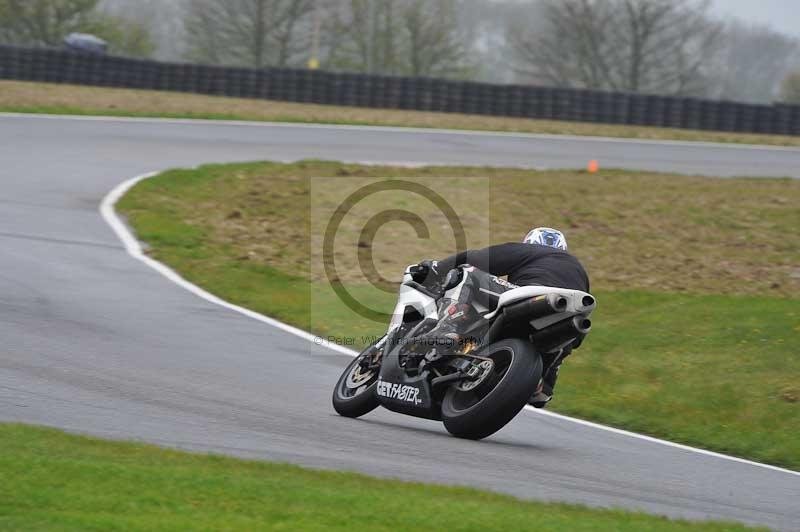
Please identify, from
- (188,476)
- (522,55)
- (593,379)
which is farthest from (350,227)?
(522,55)

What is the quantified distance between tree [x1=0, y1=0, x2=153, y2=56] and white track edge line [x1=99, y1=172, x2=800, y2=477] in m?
32.4

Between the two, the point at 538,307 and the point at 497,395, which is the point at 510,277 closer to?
the point at 538,307

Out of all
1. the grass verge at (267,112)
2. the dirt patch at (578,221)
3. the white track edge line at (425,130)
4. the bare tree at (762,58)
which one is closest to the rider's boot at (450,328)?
the dirt patch at (578,221)

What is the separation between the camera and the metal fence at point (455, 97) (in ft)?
100

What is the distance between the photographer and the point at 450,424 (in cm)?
755

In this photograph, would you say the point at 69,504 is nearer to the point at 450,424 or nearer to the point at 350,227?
the point at 450,424

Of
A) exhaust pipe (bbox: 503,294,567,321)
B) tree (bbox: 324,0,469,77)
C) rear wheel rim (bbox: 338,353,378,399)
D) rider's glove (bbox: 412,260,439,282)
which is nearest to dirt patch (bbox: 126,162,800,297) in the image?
rear wheel rim (bbox: 338,353,378,399)

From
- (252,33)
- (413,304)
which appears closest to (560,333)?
(413,304)

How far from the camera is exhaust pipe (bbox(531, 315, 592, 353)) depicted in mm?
7320

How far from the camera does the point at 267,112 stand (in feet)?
93.0

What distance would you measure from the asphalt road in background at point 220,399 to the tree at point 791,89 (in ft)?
151

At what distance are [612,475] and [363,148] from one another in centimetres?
1701

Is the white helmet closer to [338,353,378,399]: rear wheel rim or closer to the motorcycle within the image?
the motorcycle

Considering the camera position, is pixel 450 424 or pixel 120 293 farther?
pixel 120 293
